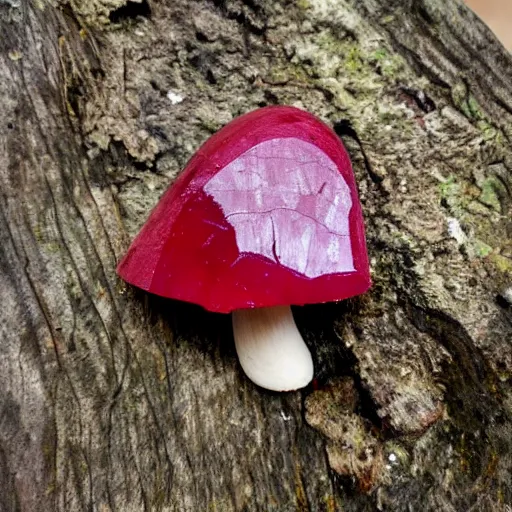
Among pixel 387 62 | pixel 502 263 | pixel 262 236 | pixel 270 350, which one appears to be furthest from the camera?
pixel 387 62

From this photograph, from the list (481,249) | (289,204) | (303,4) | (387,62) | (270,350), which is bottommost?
(270,350)

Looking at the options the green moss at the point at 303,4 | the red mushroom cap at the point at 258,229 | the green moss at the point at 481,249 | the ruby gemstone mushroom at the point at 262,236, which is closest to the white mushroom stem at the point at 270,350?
the ruby gemstone mushroom at the point at 262,236

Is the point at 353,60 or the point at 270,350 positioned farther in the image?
the point at 353,60

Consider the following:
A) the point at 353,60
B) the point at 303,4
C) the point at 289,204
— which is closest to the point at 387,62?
the point at 353,60

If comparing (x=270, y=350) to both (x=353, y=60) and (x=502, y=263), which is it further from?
(x=353, y=60)

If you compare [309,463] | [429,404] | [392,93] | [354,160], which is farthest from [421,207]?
[309,463]

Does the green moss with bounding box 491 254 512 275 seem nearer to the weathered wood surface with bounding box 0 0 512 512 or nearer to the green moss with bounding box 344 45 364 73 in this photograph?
the weathered wood surface with bounding box 0 0 512 512

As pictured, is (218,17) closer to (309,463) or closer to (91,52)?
(91,52)
